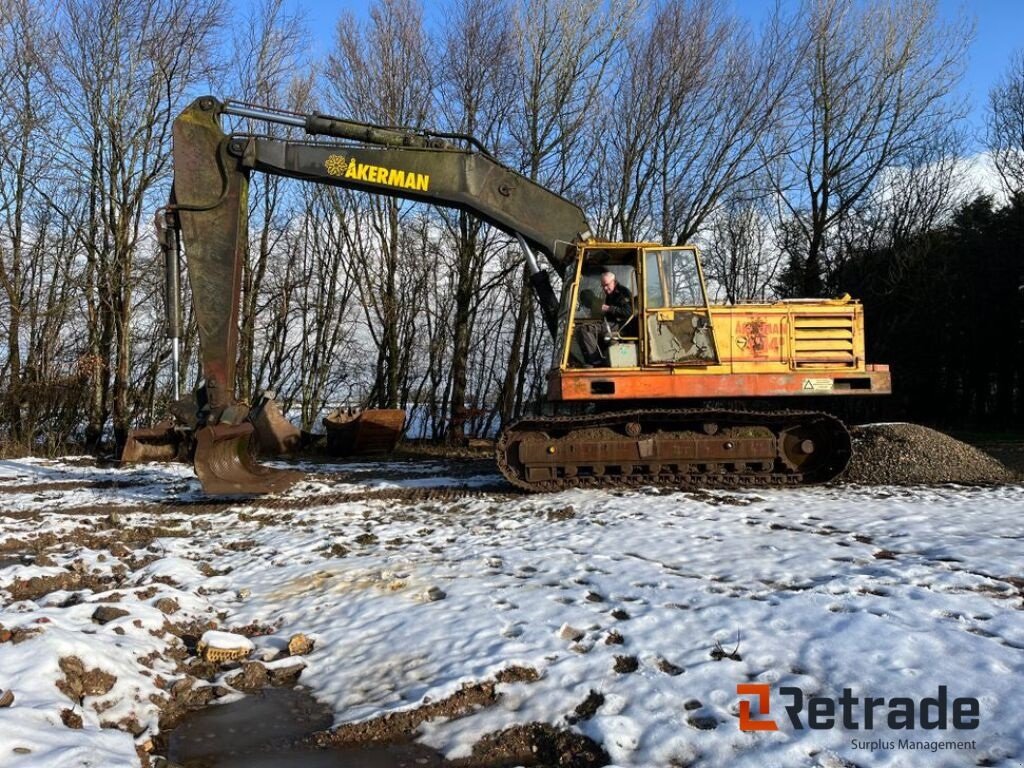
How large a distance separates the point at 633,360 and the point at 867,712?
5765 millimetres

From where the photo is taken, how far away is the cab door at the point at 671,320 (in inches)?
340

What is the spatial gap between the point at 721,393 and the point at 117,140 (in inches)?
625

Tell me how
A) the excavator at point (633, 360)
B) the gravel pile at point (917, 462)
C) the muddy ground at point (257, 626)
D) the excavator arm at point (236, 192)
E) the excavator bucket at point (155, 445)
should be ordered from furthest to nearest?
the excavator bucket at point (155, 445), the gravel pile at point (917, 462), the excavator at point (633, 360), the excavator arm at point (236, 192), the muddy ground at point (257, 626)

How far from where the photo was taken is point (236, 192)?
8242 mm

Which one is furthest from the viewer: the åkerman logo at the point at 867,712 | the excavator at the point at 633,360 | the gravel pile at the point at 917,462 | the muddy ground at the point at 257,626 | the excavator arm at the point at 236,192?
the gravel pile at the point at 917,462

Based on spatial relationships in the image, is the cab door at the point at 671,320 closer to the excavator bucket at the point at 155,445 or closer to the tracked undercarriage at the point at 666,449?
the tracked undercarriage at the point at 666,449

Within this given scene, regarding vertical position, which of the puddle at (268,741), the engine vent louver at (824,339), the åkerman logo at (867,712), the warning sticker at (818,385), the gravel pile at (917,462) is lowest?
the puddle at (268,741)

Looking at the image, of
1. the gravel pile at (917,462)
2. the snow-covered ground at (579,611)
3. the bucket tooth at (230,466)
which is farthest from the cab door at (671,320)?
the bucket tooth at (230,466)

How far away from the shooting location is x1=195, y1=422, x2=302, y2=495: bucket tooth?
8070mm

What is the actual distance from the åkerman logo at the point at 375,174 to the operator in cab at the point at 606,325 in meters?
2.56

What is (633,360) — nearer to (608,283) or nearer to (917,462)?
(608,283)

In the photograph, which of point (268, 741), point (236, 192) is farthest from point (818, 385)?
point (268, 741)

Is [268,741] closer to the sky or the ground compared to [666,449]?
closer to the ground

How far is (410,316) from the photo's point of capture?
Answer: 22.3 m
